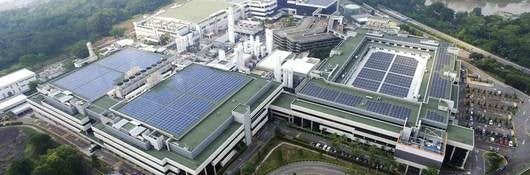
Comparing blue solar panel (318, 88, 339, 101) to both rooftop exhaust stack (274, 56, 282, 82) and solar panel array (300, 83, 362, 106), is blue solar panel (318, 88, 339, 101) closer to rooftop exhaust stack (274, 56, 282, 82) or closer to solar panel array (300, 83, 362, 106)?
solar panel array (300, 83, 362, 106)

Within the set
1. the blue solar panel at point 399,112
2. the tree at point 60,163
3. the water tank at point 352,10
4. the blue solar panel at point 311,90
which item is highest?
the water tank at point 352,10

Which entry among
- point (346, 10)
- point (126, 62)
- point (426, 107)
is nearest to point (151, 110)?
point (126, 62)

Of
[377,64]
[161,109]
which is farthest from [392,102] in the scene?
[161,109]

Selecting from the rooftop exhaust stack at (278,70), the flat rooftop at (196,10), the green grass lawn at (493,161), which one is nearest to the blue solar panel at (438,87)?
the green grass lawn at (493,161)

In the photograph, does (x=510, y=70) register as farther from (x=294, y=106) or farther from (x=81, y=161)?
(x=81, y=161)

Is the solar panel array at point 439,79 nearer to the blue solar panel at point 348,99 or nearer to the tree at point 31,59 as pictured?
the blue solar panel at point 348,99

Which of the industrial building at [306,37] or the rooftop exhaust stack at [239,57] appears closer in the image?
the rooftop exhaust stack at [239,57]
